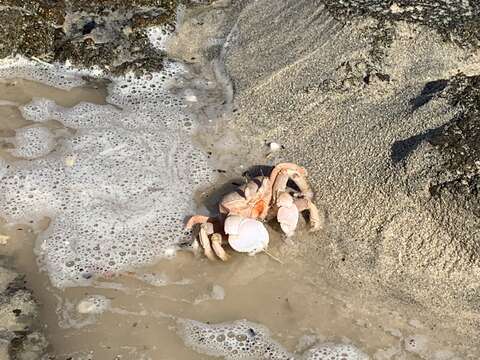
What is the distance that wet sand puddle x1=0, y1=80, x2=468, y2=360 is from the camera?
4762 mm

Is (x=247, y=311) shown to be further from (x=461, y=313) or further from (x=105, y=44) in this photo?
(x=105, y=44)

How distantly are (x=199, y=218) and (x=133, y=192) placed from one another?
80 centimetres

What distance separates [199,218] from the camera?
17.7 ft

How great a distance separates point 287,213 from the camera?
5254 millimetres

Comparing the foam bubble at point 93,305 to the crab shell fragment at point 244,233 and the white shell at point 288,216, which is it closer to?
the crab shell fragment at point 244,233

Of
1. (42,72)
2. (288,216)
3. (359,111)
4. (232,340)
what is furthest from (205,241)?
(42,72)

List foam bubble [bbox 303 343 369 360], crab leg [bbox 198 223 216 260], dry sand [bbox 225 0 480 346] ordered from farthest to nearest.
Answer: crab leg [bbox 198 223 216 260] → dry sand [bbox 225 0 480 346] → foam bubble [bbox 303 343 369 360]

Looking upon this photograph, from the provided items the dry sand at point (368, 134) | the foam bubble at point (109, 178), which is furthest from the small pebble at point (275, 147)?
the foam bubble at point (109, 178)

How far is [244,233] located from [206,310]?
2.03 feet

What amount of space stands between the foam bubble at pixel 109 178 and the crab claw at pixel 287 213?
0.83m

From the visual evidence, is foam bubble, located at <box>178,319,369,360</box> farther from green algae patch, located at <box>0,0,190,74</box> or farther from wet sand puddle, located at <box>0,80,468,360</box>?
green algae patch, located at <box>0,0,190,74</box>

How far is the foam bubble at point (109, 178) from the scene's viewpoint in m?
5.46

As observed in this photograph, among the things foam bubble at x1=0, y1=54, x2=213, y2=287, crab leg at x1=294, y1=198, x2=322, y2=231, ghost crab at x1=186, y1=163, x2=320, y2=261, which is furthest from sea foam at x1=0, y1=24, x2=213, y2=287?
crab leg at x1=294, y1=198, x2=322, y2=231

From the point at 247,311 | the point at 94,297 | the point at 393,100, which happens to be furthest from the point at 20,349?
the point at 393,100
